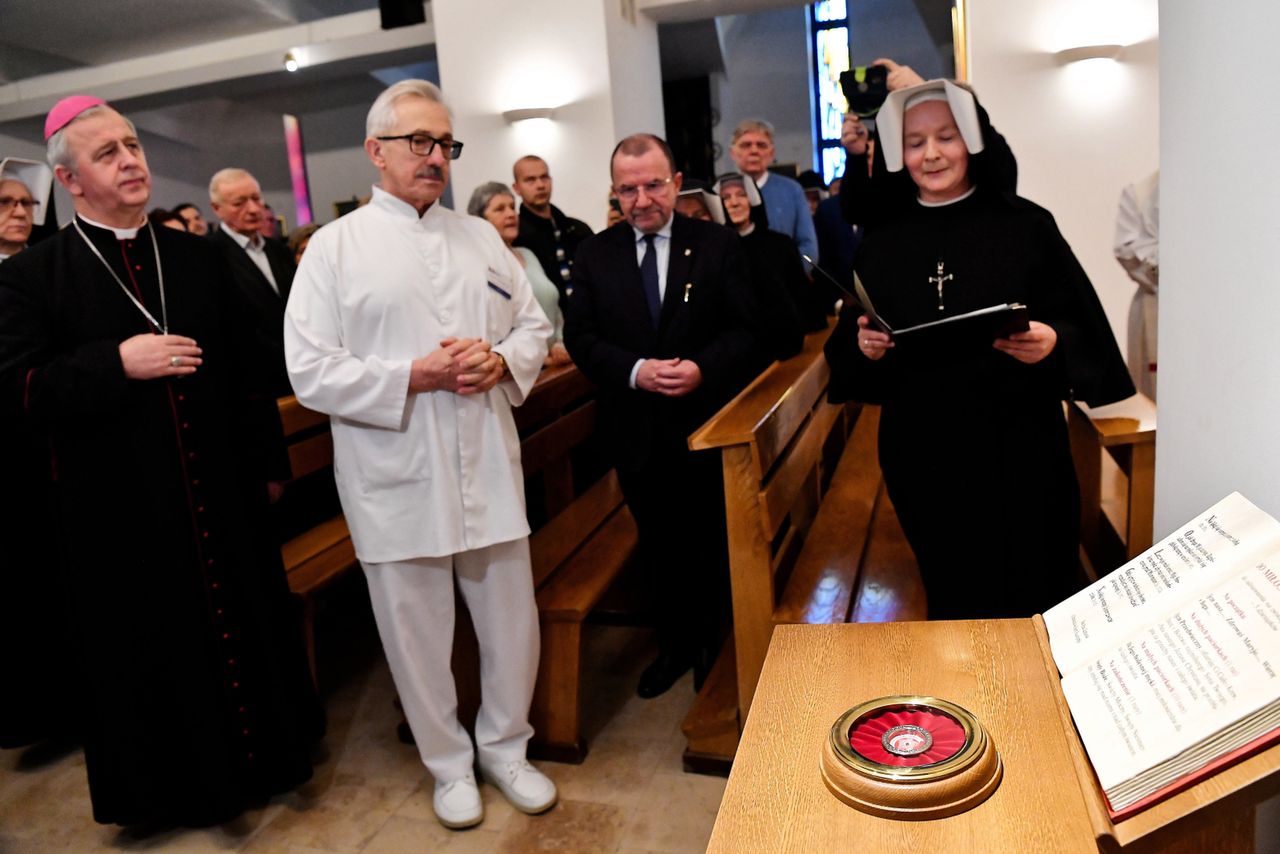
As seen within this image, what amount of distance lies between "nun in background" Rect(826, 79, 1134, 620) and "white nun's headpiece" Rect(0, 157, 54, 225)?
2878 mm

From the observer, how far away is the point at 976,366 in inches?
93.2

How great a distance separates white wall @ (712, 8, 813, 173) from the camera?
1455cm

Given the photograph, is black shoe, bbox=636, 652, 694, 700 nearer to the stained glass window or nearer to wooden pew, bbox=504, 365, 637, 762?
wooden pew, bbox=504, 365, 637, 762

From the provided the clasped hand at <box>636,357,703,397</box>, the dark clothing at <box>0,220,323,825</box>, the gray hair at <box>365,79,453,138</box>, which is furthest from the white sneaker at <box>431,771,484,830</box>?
the gray hair at <box>365,79,453,138</box>

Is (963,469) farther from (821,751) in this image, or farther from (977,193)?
(821,751)

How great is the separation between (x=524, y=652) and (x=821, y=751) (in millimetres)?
1802

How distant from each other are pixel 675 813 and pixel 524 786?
0.43 m

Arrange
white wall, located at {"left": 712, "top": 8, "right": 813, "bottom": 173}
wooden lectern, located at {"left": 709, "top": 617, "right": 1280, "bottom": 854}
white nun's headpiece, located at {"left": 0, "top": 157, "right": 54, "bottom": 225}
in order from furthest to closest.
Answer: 1. white wall, located at {"left": 712, "top": 8, "right": 813, "bottom": 173}
2. white nun's headpiece, located at {"left": 0, "top": 157, "right": 54, "bottom": 225}
3. wooden lectern, located at {"left": 709, "top": 617, "right": 1280, "bottom": 854}

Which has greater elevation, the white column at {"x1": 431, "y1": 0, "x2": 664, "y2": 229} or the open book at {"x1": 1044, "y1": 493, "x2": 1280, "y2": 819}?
the white column at {"x1": 431, "y1": 0, "x2": 664, "y2": 229}

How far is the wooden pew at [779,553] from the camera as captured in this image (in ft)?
8.96

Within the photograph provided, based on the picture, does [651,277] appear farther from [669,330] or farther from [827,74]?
[827,74]

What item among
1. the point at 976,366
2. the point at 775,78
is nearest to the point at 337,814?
the point at 976,366

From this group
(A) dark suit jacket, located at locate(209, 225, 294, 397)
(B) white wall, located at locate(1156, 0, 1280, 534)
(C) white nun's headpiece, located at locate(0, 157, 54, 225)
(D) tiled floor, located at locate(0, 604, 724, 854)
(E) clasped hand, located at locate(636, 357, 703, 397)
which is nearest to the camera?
(B) white wall, located at locate(1156, 0, 1280, 534)

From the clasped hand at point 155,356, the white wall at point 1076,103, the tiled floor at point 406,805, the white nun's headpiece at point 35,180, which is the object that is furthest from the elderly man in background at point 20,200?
the white wall at point 1076,103
